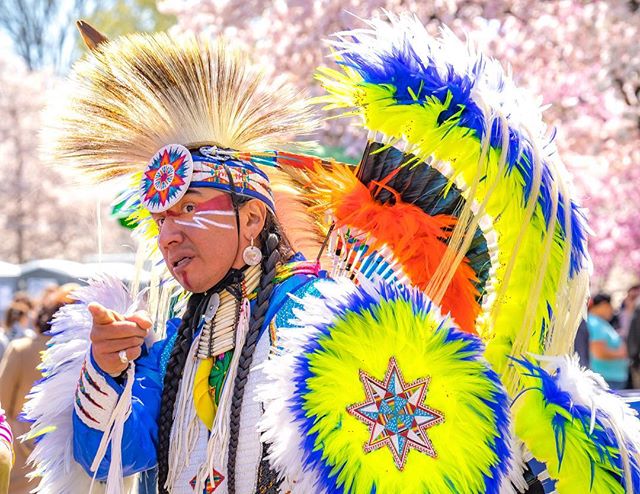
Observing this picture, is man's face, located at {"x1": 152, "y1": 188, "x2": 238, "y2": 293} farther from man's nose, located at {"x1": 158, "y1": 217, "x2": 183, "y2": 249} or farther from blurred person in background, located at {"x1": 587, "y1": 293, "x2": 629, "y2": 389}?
blurred person in background, located at {"x1": 587, "y1": 293, "x2": 629, "y2": 389}

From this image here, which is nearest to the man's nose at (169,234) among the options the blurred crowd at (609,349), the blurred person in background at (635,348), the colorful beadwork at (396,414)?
the colorful beadwork at (396,414)

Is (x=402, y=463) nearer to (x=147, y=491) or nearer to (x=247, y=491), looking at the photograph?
(x=247, y=491)

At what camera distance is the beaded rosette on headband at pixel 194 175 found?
236cm

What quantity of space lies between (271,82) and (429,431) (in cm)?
114

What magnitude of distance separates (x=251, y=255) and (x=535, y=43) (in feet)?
28.1

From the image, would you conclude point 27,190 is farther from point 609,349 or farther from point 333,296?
point 333,296

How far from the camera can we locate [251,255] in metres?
2.41

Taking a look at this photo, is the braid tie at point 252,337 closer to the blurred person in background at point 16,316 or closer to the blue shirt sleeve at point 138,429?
the blue shirt sleeve at point 138,429

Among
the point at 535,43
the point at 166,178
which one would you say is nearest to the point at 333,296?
the point at 166,178

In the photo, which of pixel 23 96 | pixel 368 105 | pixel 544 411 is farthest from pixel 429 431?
pixel 23 96

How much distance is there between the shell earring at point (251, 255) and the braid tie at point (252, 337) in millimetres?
31

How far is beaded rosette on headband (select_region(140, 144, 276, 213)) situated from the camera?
2.36m

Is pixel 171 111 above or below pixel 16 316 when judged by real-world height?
above

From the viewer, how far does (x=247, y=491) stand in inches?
87.4
